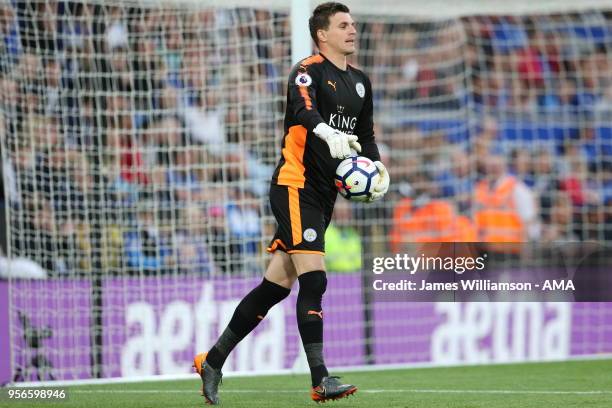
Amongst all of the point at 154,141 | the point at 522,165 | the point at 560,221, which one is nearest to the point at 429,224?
the point at 560,221

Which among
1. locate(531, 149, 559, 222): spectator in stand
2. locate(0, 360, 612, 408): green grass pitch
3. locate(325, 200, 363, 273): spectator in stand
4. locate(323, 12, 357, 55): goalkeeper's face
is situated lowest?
locate(0, 360, 612, 408): green grass pitch

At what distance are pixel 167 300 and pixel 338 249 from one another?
2208 mm

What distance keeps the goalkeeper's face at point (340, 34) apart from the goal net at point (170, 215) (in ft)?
10.7

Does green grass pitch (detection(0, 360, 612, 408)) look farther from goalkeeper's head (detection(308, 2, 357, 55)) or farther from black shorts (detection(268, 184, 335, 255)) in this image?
goalkeeper's head (detection(308, 2, 357, 55))

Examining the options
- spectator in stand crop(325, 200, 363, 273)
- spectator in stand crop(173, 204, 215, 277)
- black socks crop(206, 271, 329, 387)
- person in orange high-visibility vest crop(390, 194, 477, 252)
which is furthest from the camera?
person in orange high-visibility vest crop(390, 194, 477, 252)

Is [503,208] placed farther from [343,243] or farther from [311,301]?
[311,301]

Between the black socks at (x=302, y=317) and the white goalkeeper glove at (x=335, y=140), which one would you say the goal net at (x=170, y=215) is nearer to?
the black socks at (x=302, y=317)

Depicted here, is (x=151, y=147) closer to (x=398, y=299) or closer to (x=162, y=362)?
(x=162, y=362)

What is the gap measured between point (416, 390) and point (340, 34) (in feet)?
7.56

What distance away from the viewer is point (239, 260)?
1023 cm

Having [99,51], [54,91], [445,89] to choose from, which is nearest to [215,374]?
[54,91]

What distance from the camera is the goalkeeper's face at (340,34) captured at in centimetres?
624

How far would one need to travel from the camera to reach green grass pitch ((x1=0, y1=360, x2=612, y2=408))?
630 centimetres

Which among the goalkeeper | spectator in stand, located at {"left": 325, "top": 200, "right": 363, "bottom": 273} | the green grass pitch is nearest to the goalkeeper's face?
the goalkeeper
